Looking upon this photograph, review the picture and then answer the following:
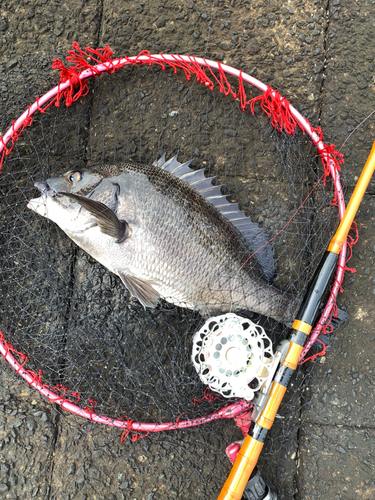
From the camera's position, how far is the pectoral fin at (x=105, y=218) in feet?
5.76

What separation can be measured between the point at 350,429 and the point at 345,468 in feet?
0.73

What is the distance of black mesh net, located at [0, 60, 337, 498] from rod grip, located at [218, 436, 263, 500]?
16.7 inches

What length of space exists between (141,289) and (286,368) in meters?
0.82

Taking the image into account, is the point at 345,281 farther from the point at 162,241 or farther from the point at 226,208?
the point at 162,241

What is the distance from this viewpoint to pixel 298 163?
2.21 m

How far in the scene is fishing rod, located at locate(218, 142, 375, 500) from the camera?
5.36ft

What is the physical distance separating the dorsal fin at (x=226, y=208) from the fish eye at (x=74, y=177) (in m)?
0.41

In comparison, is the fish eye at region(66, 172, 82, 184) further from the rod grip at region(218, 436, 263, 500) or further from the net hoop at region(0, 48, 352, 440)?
the rod grip at region(218, 436, 263, 500)

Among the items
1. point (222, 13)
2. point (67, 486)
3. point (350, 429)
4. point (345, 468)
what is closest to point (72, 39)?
point (222, 13)

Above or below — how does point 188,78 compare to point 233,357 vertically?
above

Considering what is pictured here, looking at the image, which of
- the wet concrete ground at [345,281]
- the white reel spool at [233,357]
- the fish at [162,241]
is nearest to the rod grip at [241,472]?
the white reel spool at [233,357]

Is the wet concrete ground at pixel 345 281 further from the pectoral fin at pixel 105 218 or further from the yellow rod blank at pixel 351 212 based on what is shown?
the pectoral fin at pixel 105 218

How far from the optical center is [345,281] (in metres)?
2.22

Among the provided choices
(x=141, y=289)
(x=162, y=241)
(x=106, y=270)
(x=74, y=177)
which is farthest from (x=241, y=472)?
(x=74, y=177)
